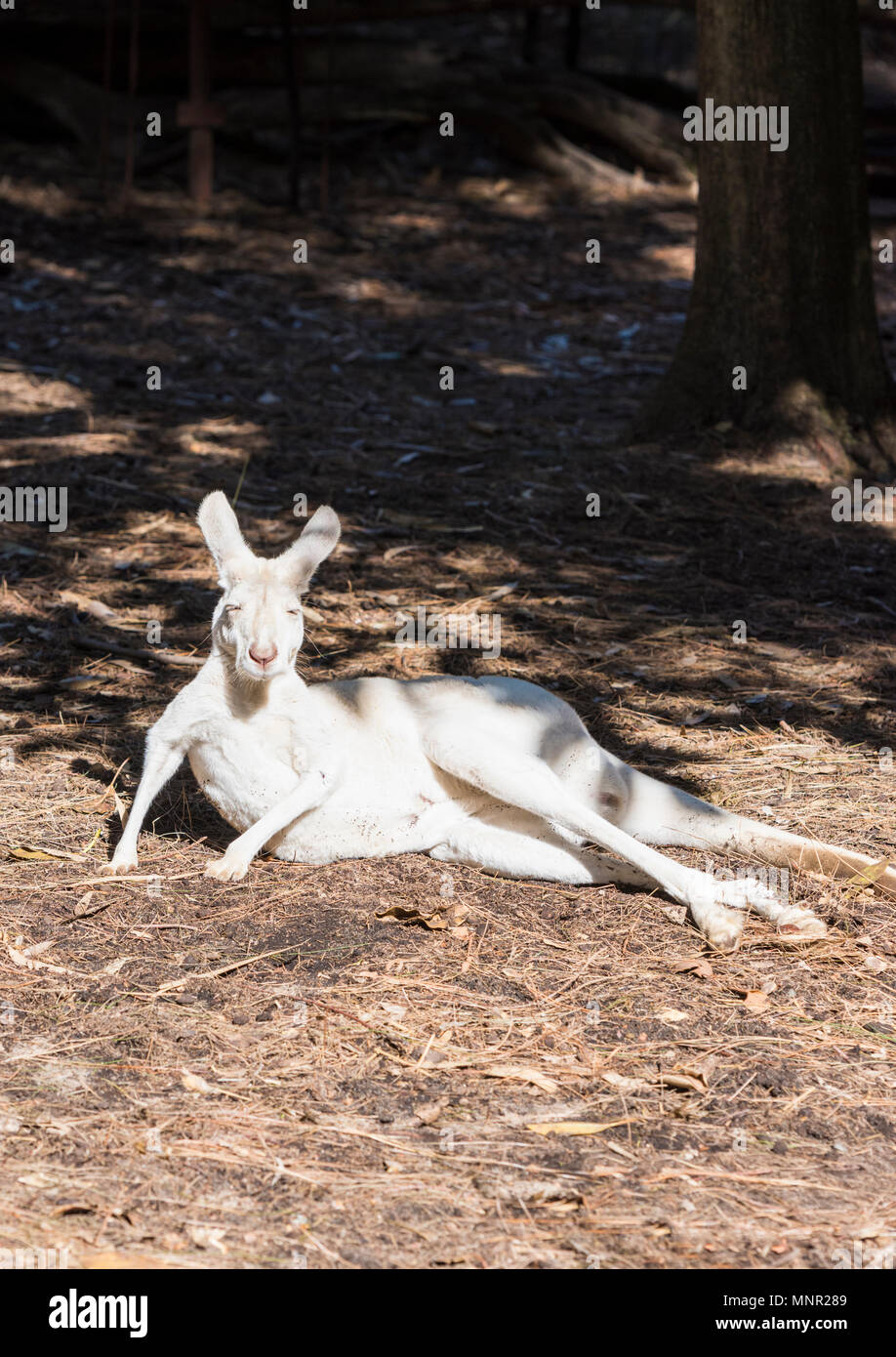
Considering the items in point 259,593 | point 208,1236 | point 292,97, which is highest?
point 292,97

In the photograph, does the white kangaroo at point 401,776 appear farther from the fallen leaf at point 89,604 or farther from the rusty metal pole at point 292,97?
the rusty metal pole at point 292,97

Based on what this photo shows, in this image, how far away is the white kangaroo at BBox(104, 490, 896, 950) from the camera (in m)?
3.73

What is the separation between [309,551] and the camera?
3.88 meters

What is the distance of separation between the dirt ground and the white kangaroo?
0.10m

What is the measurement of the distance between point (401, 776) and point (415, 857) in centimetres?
24

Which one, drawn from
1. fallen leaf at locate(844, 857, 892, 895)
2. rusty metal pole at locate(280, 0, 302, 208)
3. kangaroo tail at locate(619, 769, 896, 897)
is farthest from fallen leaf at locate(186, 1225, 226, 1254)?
rusty metal pole at locate(280, 0, 302, 208)

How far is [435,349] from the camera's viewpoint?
9.39 metres

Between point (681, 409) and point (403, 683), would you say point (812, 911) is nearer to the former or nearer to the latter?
point (403, 683)

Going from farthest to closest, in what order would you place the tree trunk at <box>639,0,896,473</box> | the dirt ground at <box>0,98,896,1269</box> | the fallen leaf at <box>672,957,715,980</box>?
1. the tree trunk at <box>639,0,896,473</box>
2. the fallen leaf at <box>672,957,715,980</box>
3. the dirt ground at <box>0,98,896,1269</box>

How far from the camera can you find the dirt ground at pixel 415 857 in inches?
102

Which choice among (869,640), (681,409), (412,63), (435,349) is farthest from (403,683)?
(412,63)

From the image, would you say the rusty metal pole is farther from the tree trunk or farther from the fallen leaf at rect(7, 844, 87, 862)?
the fallen leaf at rect(7, 844, 87, 862)

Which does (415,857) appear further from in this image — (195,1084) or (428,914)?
(195,1084)

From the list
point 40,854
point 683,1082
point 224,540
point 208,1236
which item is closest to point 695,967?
point 683,1082
